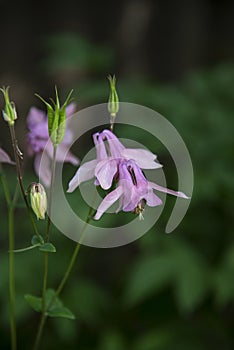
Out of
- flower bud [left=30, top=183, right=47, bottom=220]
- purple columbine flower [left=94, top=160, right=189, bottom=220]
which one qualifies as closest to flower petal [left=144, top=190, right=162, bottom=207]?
purple columbine flower [left=94, top=160, right=189, bottom=220]

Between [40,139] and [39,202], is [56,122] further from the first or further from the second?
[40,139]

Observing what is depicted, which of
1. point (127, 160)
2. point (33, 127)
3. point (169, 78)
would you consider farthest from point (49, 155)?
point (169, 78)

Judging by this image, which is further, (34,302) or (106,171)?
(34,302)

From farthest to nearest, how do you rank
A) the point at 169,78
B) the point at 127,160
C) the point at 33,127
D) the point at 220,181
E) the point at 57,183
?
the point at 169,78, the point at 220,181, the point at 57,183, the point at 33,127, the point at 127,160

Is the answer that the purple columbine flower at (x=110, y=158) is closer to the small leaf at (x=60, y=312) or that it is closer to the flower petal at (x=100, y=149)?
the flower petal at (x=100, y=149)

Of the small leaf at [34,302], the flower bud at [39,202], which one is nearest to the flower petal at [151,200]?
the flower bud at [39,202]

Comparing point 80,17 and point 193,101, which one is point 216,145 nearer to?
point 193,101

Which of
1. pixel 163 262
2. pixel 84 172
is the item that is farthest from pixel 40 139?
pixel 163 262
